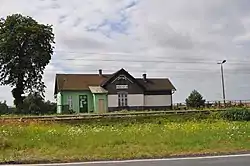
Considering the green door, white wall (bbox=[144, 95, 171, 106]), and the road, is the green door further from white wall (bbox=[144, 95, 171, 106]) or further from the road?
the road

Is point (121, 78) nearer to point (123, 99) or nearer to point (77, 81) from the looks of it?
point (123, 99)

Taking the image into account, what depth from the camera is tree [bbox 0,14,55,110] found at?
5303cm

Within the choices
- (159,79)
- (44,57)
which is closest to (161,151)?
(44,57)

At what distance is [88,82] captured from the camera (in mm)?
59719

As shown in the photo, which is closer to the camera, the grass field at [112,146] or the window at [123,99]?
the grass field at [112,146]

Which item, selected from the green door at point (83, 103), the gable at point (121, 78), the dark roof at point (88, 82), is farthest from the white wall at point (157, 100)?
the green door at point (83, 103)

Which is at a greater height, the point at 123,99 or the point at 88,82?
the point at 88,82

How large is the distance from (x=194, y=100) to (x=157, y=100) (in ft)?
19.7

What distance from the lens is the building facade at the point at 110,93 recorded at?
56.5 m

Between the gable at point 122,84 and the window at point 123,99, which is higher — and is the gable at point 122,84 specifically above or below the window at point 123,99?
above

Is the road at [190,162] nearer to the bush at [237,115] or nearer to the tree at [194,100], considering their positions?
the bush at [237,115]

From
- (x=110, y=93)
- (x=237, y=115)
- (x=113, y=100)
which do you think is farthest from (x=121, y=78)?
(x=237, y=115)

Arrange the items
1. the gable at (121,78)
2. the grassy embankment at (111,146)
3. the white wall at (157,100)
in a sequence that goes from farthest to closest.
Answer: the white wall at (157,100)
the gable at (121,78)
the grassy embankment at (111,146)

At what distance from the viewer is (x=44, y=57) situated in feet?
176
